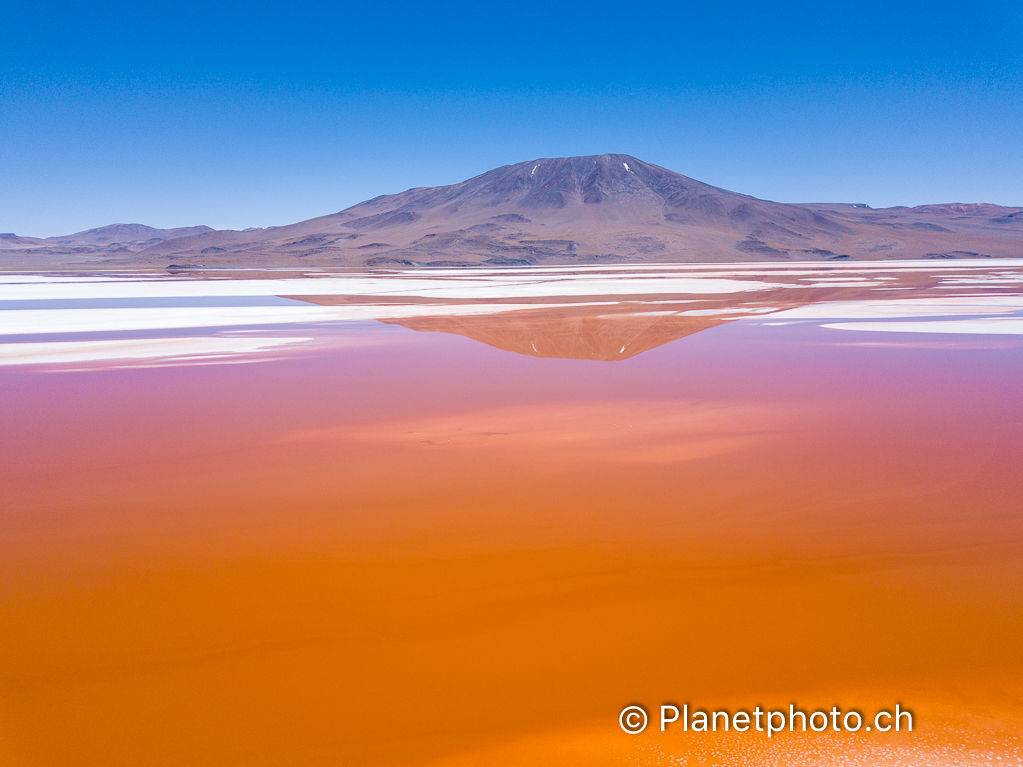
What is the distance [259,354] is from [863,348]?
25.4 ft

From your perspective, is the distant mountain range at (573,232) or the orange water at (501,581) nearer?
the orange water at (501,581)

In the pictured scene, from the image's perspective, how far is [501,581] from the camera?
3035 millimetres

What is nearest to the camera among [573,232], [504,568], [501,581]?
[501,581]

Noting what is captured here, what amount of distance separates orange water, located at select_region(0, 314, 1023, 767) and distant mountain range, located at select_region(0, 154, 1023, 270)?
60.3 m

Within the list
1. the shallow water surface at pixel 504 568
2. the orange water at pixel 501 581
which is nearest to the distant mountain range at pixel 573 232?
the shallow water surface at pixel 504 568

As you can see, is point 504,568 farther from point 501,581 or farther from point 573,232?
point 573,232

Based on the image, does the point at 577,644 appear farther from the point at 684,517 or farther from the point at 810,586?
the point at 684,517

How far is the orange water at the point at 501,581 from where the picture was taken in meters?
2.21

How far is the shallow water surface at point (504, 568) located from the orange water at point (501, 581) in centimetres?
1

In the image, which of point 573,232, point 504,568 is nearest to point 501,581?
point 504,568

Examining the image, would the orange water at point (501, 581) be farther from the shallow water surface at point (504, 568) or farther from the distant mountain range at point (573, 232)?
the distant mountain range at point (573, 232)

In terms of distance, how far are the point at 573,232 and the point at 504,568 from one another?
333 feet

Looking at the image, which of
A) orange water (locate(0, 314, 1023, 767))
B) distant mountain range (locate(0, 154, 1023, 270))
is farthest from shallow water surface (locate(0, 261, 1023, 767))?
distant mountain range (locate(0, 154, 1023, 270))

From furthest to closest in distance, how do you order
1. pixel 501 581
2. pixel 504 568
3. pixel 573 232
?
pixel 573 232 < pixel 504 568 < pixel 501 581
